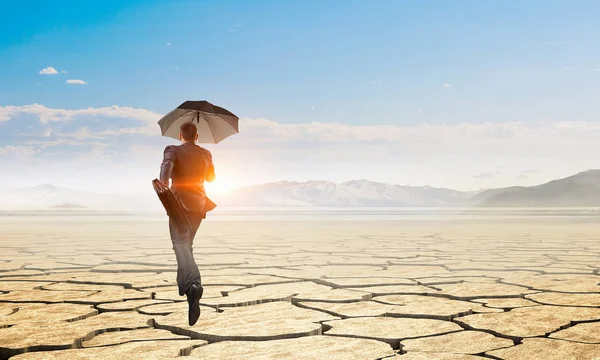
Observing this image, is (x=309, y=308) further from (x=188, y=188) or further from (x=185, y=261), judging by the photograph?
(x=188, y=188)

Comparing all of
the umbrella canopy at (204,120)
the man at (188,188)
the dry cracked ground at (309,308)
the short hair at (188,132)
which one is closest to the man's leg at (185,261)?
the man at (188,188)

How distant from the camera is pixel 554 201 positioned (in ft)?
276

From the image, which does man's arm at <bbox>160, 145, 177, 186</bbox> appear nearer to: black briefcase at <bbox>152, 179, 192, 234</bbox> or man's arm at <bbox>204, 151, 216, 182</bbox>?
black briefcase at <bbox>152, 179, 192, 234</bbox>

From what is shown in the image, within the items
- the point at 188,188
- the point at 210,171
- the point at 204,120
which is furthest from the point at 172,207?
the point at 204,120

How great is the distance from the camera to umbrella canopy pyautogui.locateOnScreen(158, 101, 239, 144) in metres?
3.71

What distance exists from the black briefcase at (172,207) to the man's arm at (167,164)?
7 centimetres

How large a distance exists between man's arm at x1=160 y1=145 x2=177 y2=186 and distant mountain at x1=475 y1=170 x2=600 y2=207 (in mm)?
82637

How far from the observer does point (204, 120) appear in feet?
12.8

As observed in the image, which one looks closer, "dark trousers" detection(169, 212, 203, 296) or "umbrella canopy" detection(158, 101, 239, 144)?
"dark trousers" detection(169, 212, 203, 296)

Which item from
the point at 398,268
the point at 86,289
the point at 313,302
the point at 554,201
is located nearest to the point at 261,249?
the point at 398,268

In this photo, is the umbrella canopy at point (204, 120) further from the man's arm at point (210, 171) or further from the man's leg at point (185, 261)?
the man's leg at point (185, 261)

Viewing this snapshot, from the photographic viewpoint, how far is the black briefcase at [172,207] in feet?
9.77

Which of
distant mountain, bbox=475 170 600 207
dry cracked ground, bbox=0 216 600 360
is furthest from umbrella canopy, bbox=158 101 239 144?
distant mountain, bbox=475 170 600 207

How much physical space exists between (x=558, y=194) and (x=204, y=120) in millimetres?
89125
